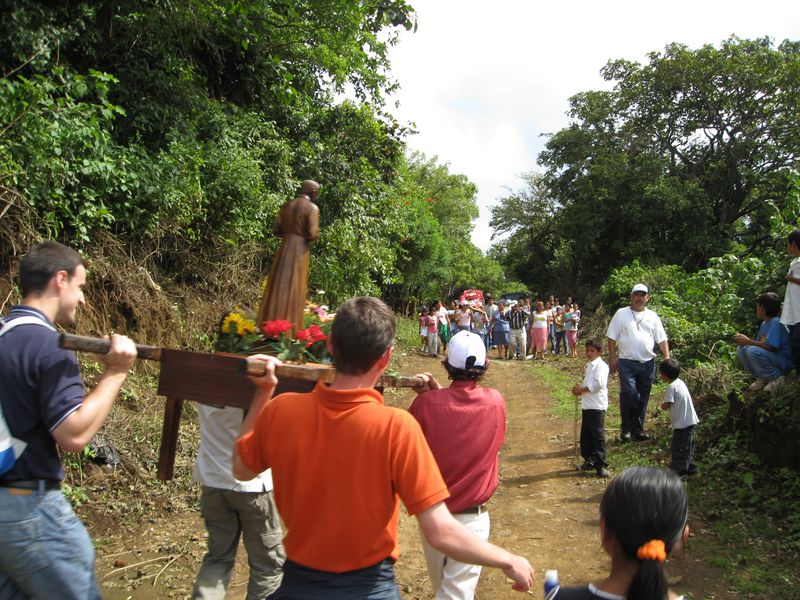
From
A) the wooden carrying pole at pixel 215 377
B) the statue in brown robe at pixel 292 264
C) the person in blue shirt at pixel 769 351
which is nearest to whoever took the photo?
the wooden carrying pole at pixel 215 377

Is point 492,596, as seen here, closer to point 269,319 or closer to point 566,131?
point 269,319

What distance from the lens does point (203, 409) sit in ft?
12.3

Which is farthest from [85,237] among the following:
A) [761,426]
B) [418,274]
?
[418,274]

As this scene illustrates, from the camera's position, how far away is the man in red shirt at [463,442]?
3277 millimetres

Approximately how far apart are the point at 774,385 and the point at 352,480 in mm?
6058

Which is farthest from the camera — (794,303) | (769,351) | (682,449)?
(769,351)

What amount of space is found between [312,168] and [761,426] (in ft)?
29.8

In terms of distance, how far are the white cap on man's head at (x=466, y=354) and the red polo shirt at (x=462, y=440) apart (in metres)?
0.15

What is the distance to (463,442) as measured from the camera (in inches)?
129

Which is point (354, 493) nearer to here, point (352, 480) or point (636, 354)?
point (352, 480)

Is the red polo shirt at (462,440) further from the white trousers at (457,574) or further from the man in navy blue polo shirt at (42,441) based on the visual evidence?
the man in navy blue polo shirt at (42,441)

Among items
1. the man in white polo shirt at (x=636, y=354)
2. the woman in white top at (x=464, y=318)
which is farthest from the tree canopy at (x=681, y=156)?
the man in white polo shirt at (x=636, y=354)

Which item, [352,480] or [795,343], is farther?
[795,343]

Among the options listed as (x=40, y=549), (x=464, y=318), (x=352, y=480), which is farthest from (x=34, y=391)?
(x=464, y=318)
